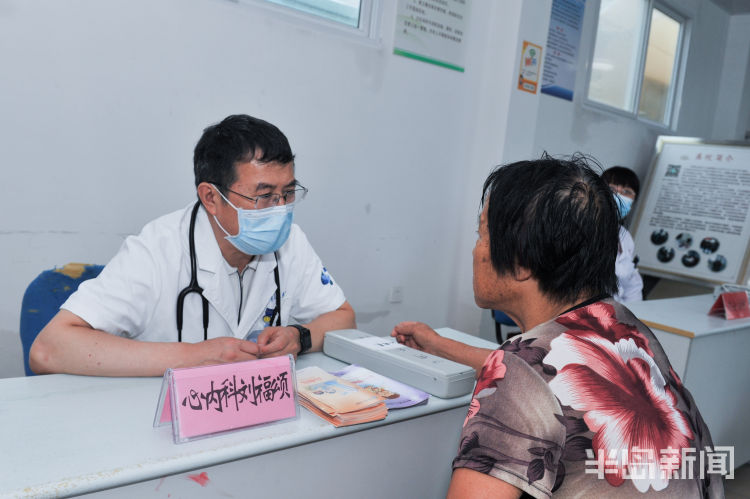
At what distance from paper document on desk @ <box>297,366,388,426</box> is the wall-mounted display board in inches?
148

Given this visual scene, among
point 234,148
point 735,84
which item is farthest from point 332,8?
point 735,84

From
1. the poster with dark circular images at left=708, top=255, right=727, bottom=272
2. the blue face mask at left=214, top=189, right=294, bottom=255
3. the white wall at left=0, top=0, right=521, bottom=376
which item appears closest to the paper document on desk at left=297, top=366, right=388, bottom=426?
the blue face mask at left=214, top=189, right=294, bottom=255

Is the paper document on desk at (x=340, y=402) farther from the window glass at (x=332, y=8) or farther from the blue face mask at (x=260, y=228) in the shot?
the window glass at (x=332, y=8)

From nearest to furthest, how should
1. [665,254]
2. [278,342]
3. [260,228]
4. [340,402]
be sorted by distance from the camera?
[340,402]
[278,342]
[260,228]
[665,254]

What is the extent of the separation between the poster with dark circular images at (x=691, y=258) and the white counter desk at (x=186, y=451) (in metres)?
3.54

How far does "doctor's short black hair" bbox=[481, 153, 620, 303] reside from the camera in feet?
2.76

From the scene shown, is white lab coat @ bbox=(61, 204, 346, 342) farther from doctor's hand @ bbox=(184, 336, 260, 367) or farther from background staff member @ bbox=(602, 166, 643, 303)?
background staff member @ bbox=(602, 166, 643, 303)

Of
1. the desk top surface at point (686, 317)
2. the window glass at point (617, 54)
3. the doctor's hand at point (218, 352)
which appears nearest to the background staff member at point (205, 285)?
the doctor's hand at point (218, 352)

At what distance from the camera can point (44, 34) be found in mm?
1852

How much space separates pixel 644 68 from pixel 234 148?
13.3 feet

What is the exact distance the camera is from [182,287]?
56.1 inches

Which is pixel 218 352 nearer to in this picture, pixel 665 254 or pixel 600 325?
pixel 600 325

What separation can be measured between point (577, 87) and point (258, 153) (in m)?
3.04

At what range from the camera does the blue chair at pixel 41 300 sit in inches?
53.9
